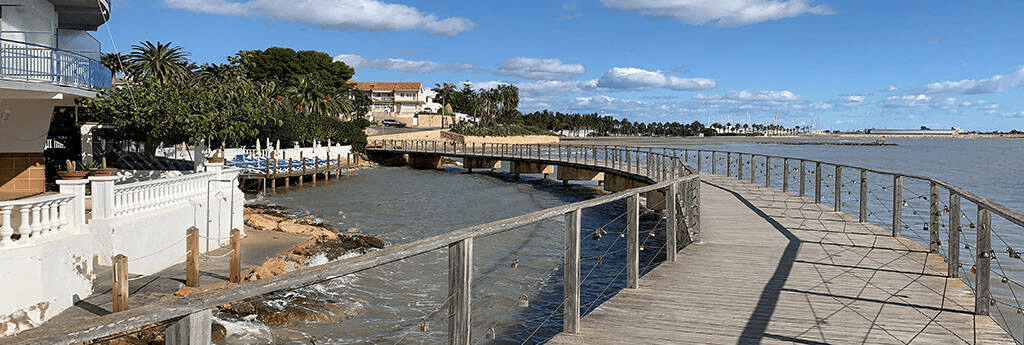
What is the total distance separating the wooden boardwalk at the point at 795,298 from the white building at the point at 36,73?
1175 centimetres

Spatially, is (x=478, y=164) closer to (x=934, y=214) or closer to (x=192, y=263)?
(x=192, y=263)

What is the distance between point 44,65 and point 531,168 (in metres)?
33.3

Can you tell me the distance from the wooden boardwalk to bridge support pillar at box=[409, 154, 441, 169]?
48.1 m

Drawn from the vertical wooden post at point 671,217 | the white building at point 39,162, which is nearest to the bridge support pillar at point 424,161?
the white building at point 39,162

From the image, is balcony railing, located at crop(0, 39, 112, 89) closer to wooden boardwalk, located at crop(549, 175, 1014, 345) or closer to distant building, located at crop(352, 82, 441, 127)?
wooden boardwalk, located at crop(549, 175, 1014, 345)

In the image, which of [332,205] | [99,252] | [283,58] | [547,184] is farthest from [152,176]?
[283,58]

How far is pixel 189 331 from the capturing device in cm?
225

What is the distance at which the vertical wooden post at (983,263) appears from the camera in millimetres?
5695

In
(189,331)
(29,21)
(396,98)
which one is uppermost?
(396,98)

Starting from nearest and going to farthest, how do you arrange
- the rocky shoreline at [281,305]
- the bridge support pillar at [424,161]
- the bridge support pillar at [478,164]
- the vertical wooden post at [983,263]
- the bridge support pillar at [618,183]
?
the vertical wooden post at [983,263] < the rocky shoreline at [281,305] < the bridge support pillar at [618,183] < the bridge support pillar at [478,164] < the bridge support pillar at [424,161]

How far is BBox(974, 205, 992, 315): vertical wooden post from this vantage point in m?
5.70

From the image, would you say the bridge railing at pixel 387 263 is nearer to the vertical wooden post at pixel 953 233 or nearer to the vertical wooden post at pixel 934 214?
the vertical wooden post at pixel 953 233

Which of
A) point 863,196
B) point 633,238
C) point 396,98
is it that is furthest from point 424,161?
point 396,98

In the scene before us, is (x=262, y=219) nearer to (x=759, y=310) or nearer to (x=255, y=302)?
(x=255, y=302)
